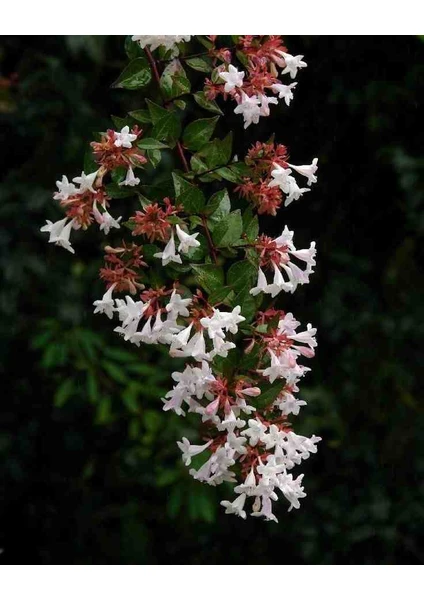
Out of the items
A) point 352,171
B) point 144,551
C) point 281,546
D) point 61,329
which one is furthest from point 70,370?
point 352,171

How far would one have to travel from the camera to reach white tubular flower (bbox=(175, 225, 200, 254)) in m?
1.13

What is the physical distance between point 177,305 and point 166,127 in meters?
0.22

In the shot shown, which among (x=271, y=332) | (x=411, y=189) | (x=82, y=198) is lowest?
(x=271, y=332)

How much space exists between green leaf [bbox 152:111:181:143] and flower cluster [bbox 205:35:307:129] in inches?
2.2

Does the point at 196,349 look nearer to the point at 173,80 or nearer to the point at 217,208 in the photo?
the point at 217,208

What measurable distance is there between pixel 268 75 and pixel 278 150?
0.29ft

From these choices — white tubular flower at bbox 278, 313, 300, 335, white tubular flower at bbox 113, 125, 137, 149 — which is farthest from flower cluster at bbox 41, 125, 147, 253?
white tubular flower at bbox 278, 313, 300, 335

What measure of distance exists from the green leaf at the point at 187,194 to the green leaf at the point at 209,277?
0.25 ft

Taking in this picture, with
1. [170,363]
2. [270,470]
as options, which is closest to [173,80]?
[270,470]

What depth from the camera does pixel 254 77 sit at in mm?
1173

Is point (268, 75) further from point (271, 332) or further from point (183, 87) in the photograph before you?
point (271, 332)

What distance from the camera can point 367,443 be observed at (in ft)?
9.05

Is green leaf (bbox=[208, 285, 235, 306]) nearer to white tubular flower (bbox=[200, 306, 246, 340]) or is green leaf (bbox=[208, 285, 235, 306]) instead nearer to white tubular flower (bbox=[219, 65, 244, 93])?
white tubular flower (bbox=[200, 306, 246, 340])

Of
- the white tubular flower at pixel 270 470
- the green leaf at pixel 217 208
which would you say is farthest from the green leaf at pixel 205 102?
the white tubular flower at pixel 270 470
